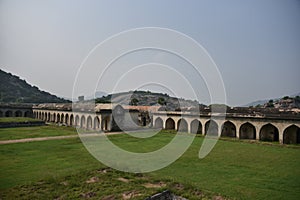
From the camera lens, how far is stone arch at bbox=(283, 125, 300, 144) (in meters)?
22.4

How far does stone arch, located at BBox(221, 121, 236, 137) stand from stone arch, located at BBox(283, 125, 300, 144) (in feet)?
16.2

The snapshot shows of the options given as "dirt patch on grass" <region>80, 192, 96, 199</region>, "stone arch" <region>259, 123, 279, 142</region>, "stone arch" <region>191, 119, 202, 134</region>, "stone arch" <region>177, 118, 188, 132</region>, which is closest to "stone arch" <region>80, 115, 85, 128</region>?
"stone arch" <region>177, 118, 188, 132</region>

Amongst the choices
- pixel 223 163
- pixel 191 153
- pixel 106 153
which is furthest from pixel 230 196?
pixel 106 153

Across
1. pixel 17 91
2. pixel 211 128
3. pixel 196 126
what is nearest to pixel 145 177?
pixel 211 128

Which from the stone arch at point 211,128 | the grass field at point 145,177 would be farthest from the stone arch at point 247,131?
the grass field at point 145,177

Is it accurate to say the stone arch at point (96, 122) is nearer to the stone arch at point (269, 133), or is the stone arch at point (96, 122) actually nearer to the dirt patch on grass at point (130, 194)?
the stone arch at point (269, 133)

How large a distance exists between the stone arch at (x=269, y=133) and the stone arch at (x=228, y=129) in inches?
114

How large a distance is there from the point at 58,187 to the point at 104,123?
68.8ft

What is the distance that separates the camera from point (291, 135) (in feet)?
74.3

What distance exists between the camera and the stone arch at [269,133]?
2392cm

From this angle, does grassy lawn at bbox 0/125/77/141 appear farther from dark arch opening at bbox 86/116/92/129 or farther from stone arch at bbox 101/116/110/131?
dark arch opening at bbox 86/116/92/129

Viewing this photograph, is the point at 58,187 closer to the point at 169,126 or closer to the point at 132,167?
the point at 132,167

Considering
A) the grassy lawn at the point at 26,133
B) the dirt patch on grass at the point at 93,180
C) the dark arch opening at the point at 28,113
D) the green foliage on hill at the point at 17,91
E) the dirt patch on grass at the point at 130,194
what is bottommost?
the dirt patch on grass at the point at 130,194

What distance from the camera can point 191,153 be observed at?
17.5 m
